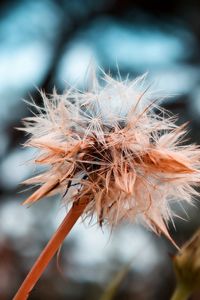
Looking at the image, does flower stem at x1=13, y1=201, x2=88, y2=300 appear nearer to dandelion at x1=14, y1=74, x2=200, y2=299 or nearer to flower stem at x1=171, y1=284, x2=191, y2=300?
dandelion at x1=14, y1=74, x2=200, y2=299

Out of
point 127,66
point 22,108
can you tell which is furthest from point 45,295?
point 127,66

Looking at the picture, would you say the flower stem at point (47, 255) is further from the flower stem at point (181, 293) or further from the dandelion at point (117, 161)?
the flower stem at point (181, 293)

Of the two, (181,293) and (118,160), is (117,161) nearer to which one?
(118,160)

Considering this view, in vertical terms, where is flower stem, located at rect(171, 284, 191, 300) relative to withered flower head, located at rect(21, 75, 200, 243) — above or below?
below

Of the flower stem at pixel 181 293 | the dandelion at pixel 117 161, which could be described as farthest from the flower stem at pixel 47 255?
the flower stem at pixel 181 293

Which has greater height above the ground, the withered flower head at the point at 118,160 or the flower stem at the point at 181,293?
the withered flower head at the point at 118,160

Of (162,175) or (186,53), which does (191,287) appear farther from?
(186,53)

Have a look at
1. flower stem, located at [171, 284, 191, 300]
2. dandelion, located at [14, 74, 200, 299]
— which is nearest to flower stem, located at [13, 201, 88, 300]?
dandelion, located at [14, 74, 200, 299]
